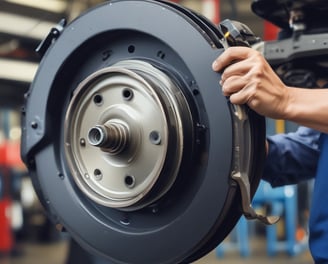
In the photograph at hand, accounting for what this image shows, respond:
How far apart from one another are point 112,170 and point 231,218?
7.4 inches

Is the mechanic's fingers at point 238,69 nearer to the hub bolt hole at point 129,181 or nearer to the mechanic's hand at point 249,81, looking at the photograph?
the mechanic's hand at point 249,81

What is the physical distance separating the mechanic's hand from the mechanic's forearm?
19mm

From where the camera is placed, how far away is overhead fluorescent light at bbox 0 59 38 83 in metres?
4.39

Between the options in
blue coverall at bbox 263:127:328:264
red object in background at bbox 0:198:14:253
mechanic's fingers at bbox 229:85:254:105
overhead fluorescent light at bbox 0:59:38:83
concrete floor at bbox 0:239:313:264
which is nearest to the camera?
mechanic's fingers at bbox 229:85:254:105

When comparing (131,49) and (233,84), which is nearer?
(233,84)

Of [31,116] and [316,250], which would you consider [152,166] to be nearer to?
[31,116]

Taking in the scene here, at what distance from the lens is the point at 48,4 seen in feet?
11.1

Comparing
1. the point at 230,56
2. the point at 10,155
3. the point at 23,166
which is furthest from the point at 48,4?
the point at 230,56

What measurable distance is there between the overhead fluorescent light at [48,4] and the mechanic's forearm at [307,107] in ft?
9.32

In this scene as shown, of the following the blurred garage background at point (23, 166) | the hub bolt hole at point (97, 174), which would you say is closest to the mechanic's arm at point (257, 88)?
the hub bolt hole at point (97, 174)

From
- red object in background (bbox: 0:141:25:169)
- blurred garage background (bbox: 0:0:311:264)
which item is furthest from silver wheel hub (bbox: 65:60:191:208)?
red object in background (bbox: 0:141:25:169)

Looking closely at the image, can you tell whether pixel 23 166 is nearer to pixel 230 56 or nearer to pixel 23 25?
pixel 23 25

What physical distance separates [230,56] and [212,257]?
11.7 feet

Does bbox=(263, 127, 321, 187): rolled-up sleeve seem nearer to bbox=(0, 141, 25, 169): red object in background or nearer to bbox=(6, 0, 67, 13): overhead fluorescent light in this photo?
bbox=(6, 0, 67, 13): overhead fluorescent light
